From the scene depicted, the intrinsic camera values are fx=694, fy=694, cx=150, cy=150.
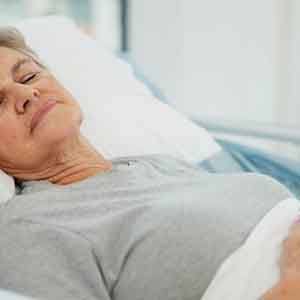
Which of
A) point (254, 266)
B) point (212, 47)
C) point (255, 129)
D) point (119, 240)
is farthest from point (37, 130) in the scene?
point (212, 47)

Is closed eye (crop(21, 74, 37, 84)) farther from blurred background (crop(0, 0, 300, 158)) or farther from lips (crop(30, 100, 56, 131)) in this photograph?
blurred background (crop(0, 0, 300, 158))

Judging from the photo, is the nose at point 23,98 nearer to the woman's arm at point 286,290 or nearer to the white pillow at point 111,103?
the white pillow at point 111,103

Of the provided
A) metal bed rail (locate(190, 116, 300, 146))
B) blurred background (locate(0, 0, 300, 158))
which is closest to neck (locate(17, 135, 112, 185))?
metal bed rail (locate(190, 116, 300, 146))

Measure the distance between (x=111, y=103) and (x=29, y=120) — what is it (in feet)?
1.45

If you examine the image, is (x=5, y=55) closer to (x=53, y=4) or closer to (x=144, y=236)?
(x=144, y=236)

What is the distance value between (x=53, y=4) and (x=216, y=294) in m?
1.74

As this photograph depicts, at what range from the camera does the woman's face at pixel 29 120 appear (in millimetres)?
1148

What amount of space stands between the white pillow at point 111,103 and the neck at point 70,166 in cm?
22

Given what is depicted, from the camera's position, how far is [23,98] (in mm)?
1157

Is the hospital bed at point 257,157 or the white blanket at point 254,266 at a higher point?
the white blanket at point 254,266

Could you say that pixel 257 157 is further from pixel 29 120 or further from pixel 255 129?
pixel 29 120

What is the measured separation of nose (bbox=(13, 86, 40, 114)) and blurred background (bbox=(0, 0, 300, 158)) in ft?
4.61

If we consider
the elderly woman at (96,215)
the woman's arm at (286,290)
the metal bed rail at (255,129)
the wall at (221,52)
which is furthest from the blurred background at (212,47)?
the woman's arm at (286,290)

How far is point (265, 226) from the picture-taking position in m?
1.07
